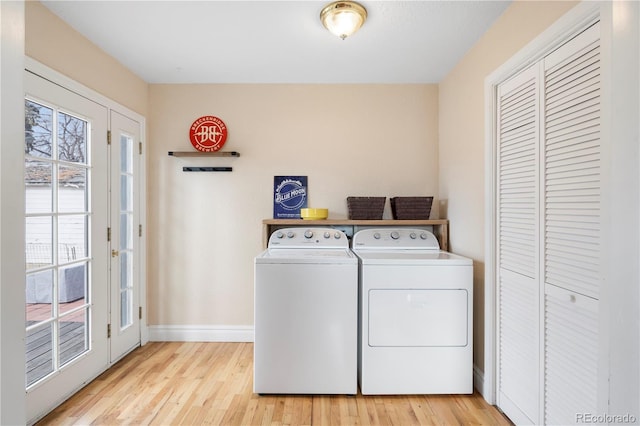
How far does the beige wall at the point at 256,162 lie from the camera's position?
2980 millimetres

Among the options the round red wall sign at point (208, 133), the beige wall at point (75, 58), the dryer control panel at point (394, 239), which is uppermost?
the beige wall at point (75, 58)

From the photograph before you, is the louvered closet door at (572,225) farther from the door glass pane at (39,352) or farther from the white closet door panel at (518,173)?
the door glass pane at (39,352)

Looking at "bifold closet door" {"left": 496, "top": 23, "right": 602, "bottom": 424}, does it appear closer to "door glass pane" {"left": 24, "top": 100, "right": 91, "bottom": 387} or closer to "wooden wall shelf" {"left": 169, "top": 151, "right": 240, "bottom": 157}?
"wooden wall shelf" {"left": 169, "top": 151, "right": 240, "bottom": 157}

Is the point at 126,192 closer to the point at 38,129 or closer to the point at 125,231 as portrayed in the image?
the point at 125,231

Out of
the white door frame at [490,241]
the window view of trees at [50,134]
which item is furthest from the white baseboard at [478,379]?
the window view of trees at [50,134]

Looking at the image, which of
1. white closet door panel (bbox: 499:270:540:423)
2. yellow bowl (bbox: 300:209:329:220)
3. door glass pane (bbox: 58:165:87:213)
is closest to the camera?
white closet door panel (bbox: 499:270:540:423)

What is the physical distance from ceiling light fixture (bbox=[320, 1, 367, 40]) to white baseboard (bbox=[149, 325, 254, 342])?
249 centimetres

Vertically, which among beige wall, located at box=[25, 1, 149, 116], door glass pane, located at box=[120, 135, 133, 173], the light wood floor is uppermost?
beige wall, located at box=[25, 1, 149, 116]

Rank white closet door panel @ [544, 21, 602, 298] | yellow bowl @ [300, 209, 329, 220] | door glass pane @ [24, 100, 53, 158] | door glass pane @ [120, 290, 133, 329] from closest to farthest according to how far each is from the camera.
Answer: white closet door panel @ [544, 21, 602, 298]
door glass pane @ [24, 100, 53, 158]
door glass pane @ [120, 290, 133, 329]
yellow bowl @ [300, 209, 329, 220]

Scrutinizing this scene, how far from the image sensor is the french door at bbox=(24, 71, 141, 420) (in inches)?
72.2

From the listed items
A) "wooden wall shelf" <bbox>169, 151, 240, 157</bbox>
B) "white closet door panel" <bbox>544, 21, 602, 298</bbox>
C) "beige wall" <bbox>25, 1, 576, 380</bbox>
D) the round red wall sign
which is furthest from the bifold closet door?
the round red wall sign

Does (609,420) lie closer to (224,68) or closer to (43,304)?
(43,304)

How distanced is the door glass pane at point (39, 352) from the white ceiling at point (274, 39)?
6.00 feet

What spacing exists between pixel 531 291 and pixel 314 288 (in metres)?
1.19
